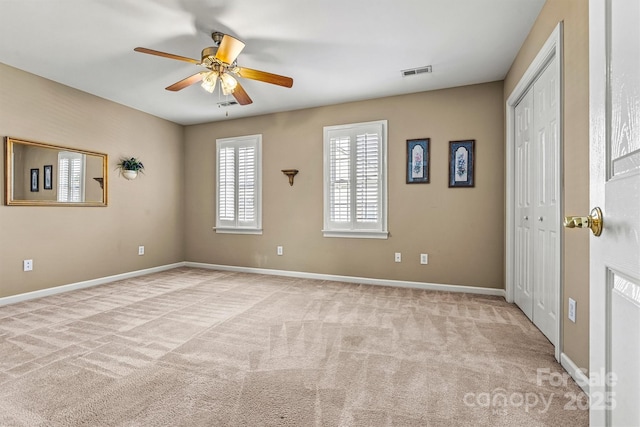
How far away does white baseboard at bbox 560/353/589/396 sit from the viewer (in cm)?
172

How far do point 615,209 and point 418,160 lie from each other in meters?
3.52

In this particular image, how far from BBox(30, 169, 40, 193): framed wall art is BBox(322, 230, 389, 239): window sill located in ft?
11.5

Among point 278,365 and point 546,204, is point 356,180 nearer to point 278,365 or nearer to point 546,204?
point 546,204

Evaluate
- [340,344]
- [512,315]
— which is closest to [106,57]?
[340,344]

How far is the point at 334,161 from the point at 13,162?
12.2 ft

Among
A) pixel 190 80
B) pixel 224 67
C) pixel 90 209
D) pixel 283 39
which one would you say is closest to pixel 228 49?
pixel 224 67

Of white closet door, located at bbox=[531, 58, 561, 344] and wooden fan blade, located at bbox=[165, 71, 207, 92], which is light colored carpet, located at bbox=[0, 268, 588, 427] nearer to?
white closet door, located at bbox=[531, 58, 561, 344]

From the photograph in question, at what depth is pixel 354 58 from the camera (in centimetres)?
318

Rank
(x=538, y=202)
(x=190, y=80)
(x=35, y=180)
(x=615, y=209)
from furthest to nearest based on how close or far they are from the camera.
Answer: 1. (x=35, y=180)
2. (x=190, y=80)
3. (x=538, y=202)
4. (x=615, y=209)

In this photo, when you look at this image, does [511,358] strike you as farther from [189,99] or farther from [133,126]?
[133,126]

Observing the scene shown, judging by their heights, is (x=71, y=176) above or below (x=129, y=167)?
below

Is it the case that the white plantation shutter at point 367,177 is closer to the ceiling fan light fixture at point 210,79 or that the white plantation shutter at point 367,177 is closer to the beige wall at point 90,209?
the ceiling fan light fixture at point 210,79

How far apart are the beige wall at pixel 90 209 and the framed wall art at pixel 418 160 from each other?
395 centimetres

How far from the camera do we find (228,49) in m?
2.51
